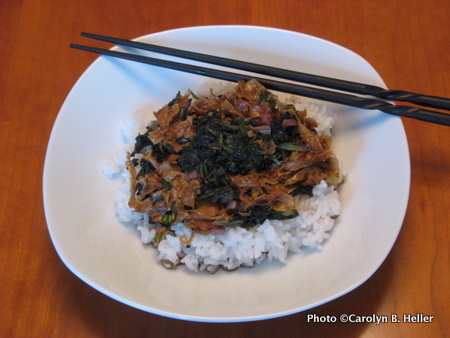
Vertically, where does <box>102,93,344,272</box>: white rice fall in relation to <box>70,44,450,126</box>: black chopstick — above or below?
below

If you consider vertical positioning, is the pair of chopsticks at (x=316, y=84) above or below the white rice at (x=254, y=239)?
above

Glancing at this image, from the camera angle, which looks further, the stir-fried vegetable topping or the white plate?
the stir-fried vegetable topping

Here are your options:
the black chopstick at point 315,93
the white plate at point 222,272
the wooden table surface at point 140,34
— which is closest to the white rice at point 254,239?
the white plate at point 222,272

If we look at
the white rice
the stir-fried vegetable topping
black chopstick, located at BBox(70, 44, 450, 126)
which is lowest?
the white rice

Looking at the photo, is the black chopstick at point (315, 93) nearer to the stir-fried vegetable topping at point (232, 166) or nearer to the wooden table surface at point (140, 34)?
the stir-fried vegetable topping at point (232, 166)

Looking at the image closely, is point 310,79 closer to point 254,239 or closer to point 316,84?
point 316,84

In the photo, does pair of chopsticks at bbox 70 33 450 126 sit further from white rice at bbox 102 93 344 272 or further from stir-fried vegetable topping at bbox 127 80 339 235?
white rice at bbox 102 93 344 272

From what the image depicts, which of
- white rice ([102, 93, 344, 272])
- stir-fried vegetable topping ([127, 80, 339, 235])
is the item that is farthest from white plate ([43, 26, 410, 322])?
stir-fried vegetable topping ([127, 80, 339, 235])

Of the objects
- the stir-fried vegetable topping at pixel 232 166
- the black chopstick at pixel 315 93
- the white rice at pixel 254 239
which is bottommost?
the white rice at pixel 254 239
